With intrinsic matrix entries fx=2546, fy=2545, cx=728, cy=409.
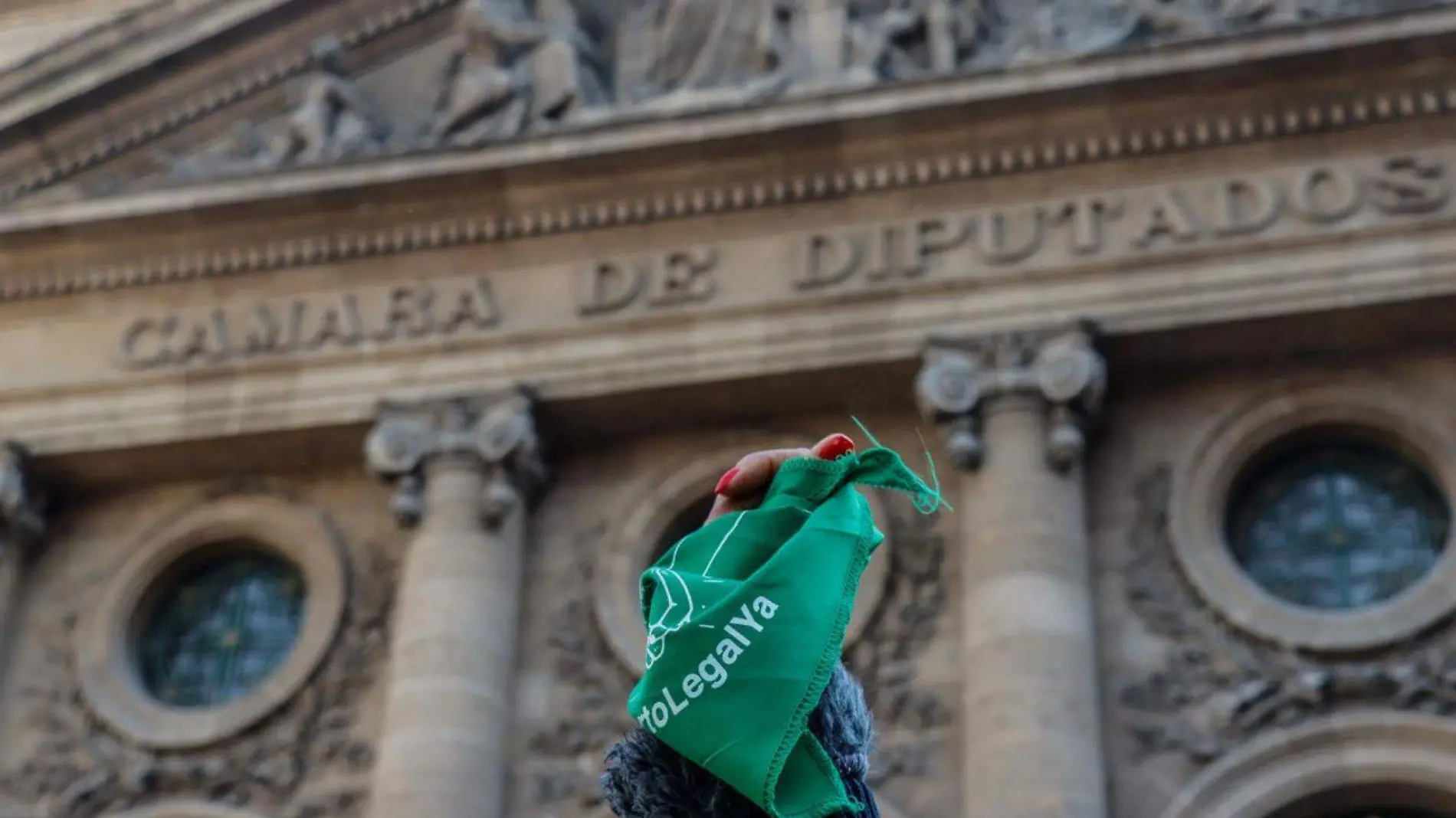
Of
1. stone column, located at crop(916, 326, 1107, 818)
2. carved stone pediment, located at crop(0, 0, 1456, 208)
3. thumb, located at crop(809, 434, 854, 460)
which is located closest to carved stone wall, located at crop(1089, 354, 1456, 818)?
stone column, located at crop(916, 326, 1107, 818)

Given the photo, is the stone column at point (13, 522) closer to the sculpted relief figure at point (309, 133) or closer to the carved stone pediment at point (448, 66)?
the carved stone pediment at point (448, 66)

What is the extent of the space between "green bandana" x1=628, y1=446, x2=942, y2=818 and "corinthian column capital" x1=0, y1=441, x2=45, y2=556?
13.0 meters

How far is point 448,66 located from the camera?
17906 mm

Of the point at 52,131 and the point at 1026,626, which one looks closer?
the point at 1026,626

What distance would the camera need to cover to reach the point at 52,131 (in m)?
18.2

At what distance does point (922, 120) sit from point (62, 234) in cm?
603

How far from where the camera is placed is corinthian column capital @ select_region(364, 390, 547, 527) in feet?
52.6

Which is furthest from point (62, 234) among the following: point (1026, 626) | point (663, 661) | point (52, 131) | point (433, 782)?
point (663, 661)

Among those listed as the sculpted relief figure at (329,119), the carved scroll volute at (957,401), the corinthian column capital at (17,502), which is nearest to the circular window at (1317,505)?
the carved scroll volute at (957,401)

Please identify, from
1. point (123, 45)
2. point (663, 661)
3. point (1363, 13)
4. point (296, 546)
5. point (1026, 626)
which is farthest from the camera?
point (123, 45)

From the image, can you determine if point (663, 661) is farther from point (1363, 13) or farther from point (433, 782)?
point (1363, 13)

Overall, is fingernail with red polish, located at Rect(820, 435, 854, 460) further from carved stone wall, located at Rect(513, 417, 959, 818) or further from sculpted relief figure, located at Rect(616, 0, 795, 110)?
sculpted relief figure, located at Rect(616, 0, 795, 110)

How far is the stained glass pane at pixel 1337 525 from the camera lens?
588 inches

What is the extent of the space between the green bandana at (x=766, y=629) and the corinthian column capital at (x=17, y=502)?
13.0 meters
